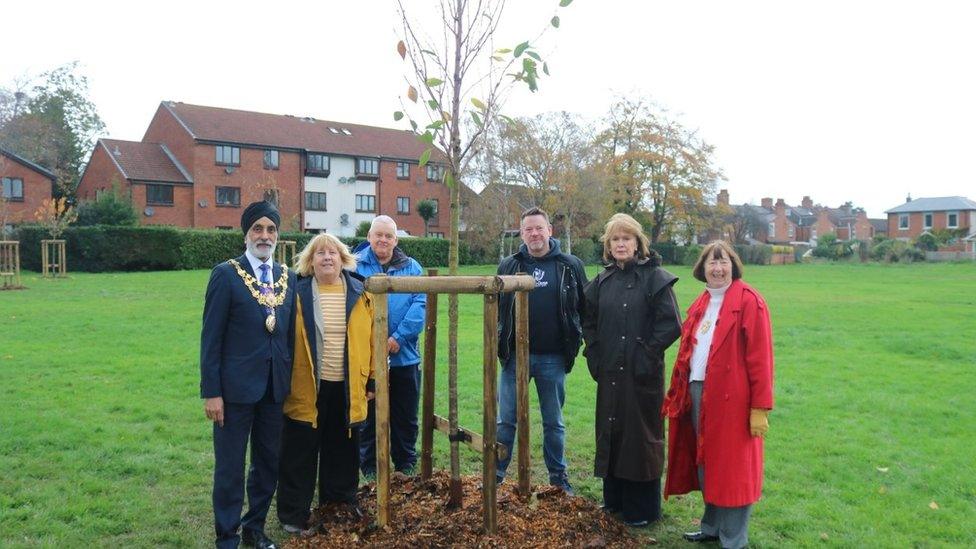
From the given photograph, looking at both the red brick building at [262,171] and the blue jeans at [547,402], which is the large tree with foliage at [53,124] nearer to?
the red brick building at [262,171]

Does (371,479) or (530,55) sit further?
(371,479)

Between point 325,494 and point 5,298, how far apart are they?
20368 mm

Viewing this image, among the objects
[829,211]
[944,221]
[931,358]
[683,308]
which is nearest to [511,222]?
[683,308]

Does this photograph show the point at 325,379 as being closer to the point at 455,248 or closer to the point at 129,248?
the point at 455,248

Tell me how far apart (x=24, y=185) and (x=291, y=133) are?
17.0 metres

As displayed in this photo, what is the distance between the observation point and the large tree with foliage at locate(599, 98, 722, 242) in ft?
185

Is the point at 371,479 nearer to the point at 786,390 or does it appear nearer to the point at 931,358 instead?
the point at 786,390

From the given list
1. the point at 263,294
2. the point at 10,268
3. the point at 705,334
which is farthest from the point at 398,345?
the point at 10,268

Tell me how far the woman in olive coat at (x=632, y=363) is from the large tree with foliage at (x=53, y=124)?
55.6 meters

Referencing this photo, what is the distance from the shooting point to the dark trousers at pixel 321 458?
5188 mm

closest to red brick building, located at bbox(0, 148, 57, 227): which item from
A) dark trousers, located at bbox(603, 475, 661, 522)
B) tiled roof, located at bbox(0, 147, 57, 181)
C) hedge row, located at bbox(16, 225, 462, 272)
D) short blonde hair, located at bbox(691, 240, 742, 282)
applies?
tiled roof, located at bbox(0, 147, 57, 181)

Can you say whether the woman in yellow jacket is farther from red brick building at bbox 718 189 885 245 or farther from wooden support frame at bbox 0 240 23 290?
red brick building at bbox 718 189 885 245

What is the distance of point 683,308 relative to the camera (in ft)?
67.8

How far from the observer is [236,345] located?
185 inches
